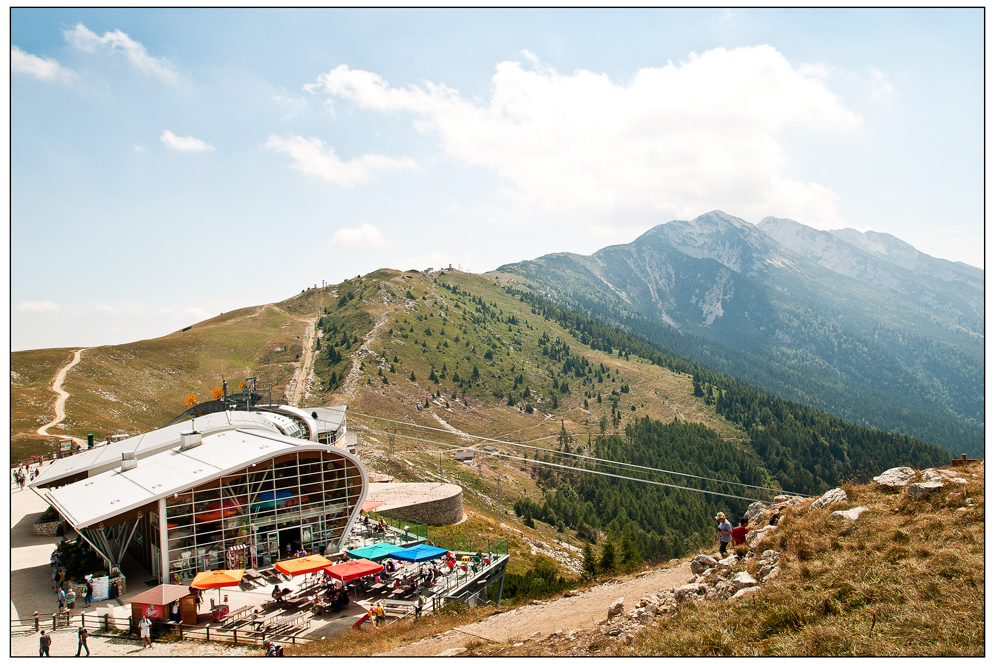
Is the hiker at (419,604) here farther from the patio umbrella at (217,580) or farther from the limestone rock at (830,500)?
the limestone rock at (830,500)

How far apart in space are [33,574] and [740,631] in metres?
37.7

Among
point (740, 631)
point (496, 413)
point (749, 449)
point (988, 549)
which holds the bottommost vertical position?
point (749, 449)

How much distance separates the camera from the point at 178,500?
101 feet

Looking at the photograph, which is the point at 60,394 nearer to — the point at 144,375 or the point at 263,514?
the point at 144,375

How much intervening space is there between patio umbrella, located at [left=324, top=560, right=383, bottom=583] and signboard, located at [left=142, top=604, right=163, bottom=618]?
22.9ft

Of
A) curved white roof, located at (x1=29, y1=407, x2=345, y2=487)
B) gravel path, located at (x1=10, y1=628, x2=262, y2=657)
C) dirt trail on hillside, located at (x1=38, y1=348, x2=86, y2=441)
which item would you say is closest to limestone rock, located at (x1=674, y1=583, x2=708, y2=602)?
gravel path, located at (x1=10, y1=628, x2=262, y2=657)

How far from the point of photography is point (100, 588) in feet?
91.3

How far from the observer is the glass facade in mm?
31016

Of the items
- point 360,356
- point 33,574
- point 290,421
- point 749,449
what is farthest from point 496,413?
point 33,574

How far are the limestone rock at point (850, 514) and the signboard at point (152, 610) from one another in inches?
1089

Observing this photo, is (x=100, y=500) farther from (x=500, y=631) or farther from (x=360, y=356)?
(x=360, y=356)

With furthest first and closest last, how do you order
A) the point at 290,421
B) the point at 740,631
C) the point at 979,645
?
the point at 290,421, the point at 740,631, the point at 979,645

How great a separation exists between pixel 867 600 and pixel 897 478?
37.3 ft

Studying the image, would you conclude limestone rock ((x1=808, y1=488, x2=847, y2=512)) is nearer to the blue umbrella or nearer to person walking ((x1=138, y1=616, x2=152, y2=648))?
the blue umbrella
